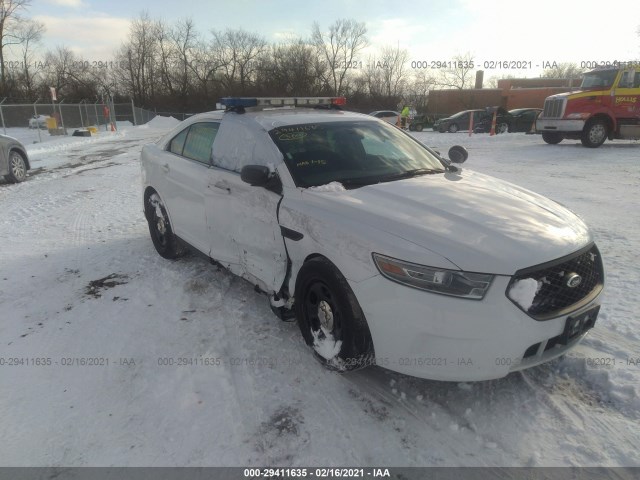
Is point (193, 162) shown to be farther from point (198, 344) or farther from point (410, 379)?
point (410, 379)

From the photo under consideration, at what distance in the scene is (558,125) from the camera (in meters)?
14.2

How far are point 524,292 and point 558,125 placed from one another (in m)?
14.2

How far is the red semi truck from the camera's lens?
13.4 metres

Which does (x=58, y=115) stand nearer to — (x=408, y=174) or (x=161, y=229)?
(x=161, y=229)

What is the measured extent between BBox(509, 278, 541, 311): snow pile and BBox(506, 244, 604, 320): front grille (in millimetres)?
16

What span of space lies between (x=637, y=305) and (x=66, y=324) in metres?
4.70

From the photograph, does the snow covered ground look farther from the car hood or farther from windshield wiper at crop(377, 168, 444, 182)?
windshield wiper at crop(377, 168, 444, 182)

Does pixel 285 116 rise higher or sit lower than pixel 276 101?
lower

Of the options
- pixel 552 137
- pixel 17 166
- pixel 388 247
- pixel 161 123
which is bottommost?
pixel 161 123

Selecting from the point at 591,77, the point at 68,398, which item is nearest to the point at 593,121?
the point at 591,77

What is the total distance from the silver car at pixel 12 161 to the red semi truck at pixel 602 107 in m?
15.5

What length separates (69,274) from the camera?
4680 millimetres

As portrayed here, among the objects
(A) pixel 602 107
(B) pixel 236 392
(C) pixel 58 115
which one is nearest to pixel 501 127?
(A) pixel 602 107

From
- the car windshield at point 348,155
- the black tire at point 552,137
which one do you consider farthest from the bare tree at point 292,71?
the car windshield at point 348,155
